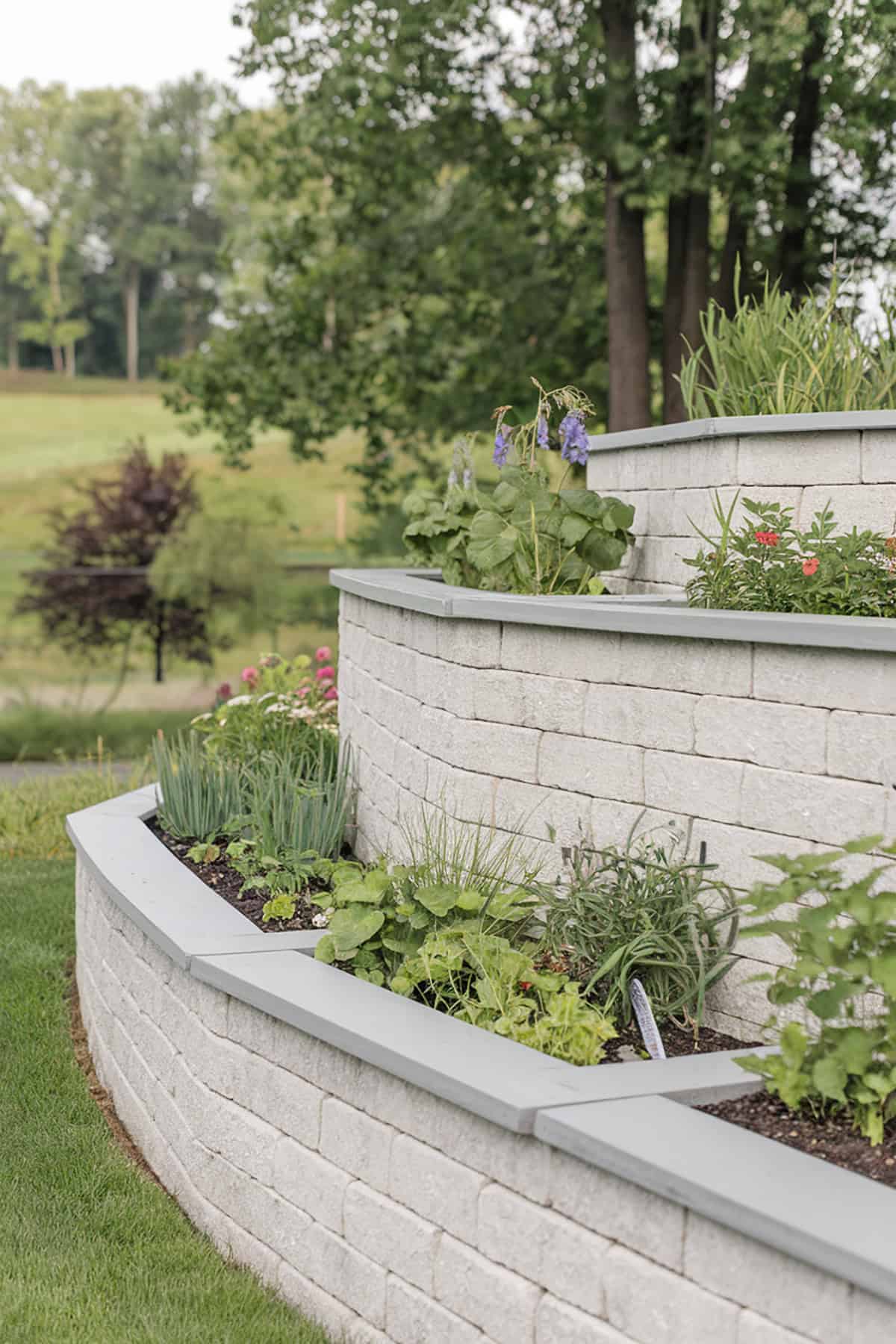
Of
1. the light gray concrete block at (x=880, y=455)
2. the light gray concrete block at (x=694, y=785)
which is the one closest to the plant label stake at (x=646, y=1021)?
the light gray concrete block at (x=694, y=785)

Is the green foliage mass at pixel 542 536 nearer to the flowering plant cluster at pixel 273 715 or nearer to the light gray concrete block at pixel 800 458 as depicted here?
the light gray concrete block at pixel 800 458

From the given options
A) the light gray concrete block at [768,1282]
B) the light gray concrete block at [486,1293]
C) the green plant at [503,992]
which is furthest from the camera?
the green plant at [503,992]

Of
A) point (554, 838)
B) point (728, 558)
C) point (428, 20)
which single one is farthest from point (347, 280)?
point (554, 838)

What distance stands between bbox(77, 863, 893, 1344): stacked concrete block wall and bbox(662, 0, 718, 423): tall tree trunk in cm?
692

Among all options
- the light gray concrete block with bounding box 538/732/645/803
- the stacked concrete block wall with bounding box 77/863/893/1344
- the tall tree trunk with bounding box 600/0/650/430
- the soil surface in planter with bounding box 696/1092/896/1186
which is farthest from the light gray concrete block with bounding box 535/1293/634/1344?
the tall tree trunk with bounding box 600/0/650/430

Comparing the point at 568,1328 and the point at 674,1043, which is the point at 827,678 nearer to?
the point at 674,1043

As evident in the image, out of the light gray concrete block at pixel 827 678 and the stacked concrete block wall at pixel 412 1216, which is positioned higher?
the light gray concrete block at pixel 827 678

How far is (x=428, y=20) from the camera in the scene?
952 cm

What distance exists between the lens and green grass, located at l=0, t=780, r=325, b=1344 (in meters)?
2.82

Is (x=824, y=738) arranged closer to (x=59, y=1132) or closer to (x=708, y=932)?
(x=708, y=932)

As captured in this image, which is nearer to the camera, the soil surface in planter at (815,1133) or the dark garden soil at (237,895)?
the soil surface in planter at (815,1133)

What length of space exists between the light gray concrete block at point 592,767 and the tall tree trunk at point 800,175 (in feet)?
23.5

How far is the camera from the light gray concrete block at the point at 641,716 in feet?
10.5

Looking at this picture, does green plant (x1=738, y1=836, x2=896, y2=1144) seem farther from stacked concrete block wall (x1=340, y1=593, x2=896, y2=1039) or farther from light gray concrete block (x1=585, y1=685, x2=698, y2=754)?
light gray concrete block (x1=585, y1=685, x2=698, y2=754)
